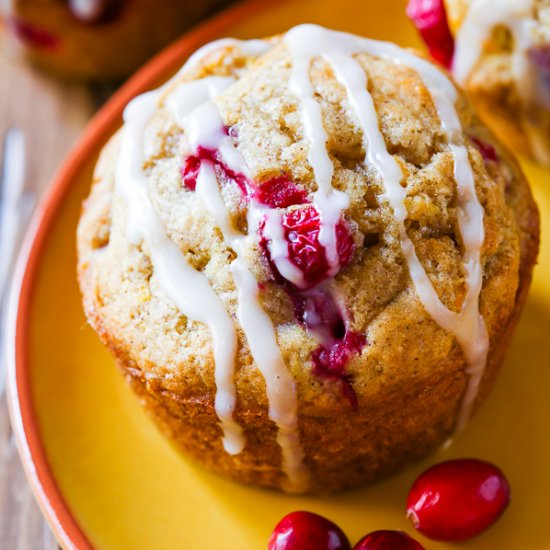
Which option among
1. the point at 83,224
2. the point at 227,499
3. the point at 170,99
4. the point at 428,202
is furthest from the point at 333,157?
the point at 227,499

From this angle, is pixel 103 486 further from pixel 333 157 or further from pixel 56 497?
pixel 333 157

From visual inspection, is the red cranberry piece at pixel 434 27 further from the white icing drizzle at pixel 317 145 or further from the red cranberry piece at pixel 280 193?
the red cranberry piece at pixel 280 193

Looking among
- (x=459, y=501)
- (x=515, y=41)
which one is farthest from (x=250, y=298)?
(x=515, y=41)

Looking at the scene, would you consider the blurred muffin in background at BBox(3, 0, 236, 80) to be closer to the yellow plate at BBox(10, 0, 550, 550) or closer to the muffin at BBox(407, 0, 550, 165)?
the yellow plate at BBox(10, 0, 550, 550)

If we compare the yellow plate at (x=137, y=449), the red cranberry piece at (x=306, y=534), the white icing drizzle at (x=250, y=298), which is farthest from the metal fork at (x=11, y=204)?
the red cranberry piece at (x=306, y=534)

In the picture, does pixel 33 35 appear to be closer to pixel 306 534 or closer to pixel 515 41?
pixel 515 41
